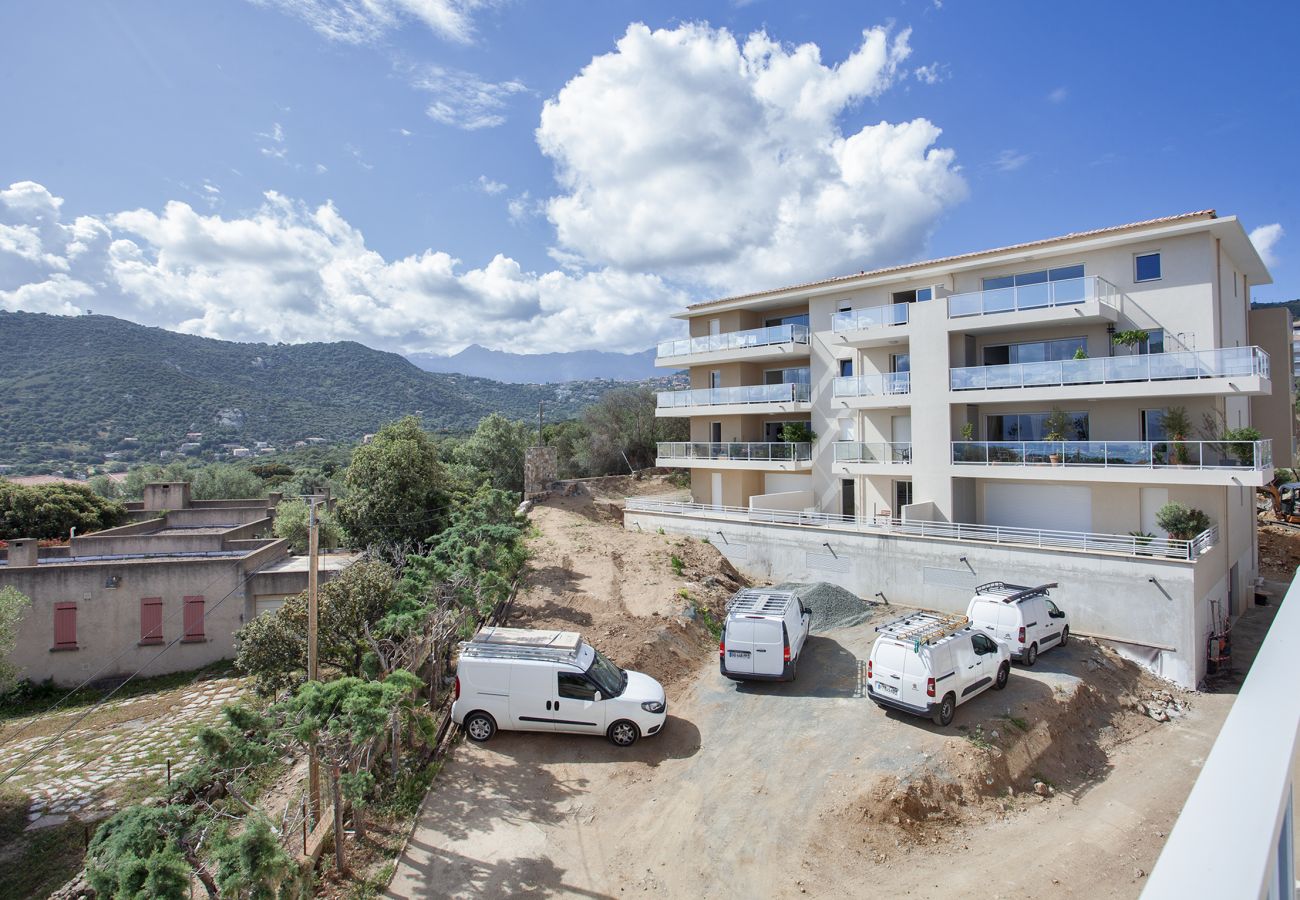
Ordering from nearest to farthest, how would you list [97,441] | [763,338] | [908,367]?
[908,367]
[763,338]
[97,441]

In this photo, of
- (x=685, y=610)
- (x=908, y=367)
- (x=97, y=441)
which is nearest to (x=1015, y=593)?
(x=685, y=610)

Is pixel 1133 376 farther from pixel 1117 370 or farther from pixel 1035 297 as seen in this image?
pixel 1035 297

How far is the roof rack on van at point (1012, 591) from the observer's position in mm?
17516

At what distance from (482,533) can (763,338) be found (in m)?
16.0

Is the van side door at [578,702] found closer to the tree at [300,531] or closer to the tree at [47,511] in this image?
the tree at [300,531]

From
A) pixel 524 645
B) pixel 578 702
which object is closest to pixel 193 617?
pixel 524 645

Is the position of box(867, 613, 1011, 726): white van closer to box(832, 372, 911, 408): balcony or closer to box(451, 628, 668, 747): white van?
box(451, 628, 668, 747): white van

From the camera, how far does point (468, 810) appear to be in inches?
476

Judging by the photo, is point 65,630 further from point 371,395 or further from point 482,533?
point 371,395

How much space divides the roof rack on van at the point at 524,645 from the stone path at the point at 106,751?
228 inches

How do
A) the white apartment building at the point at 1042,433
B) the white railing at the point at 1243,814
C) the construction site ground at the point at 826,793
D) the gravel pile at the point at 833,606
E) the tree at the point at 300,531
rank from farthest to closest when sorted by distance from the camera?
the tree at the point at 300,531 < the gravel pile at the point at 833,606 < the white apartment building at the point at 1042,433 < the construction site ground at the point at 826,793 < the white railing at the point at 1243,814

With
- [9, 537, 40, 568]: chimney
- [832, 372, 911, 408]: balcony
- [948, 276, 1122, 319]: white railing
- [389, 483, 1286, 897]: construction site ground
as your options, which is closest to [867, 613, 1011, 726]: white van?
[389, 483, 1286, 897]: construction site ground

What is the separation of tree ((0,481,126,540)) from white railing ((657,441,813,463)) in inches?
1209

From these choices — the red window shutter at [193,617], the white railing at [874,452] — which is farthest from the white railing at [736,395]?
the red window shutter at [193,617]
